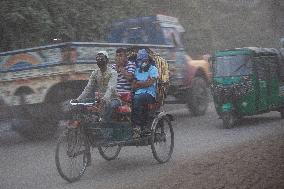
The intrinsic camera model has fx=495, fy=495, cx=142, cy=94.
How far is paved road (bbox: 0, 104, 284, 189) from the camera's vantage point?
6.87 metres

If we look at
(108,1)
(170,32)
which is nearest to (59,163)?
(170,32)

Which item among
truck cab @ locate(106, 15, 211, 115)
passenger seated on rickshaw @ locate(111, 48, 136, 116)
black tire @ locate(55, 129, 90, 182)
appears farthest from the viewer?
truck cab @ locate(106, 15, 211, 115)

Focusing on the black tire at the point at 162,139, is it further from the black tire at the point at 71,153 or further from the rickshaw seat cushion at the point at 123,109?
the black tire at the point at 71,153

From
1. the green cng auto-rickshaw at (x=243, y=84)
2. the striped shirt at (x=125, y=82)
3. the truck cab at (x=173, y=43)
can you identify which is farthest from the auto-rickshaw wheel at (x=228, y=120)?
the striped shirt at (x=125, y=82)

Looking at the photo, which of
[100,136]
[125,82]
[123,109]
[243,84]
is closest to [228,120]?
A: [243,84]

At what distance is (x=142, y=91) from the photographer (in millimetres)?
7824

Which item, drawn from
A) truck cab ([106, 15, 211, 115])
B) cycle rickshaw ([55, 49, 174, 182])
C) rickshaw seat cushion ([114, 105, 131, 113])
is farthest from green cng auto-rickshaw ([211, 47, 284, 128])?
rickshaw seat cushion ([114, 105, 131, 113])

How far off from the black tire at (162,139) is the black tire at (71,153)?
118cm

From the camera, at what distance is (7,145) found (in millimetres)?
10781

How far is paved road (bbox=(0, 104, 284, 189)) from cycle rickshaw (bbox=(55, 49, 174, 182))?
188 millimetres

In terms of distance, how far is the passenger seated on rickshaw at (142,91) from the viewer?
7762mm

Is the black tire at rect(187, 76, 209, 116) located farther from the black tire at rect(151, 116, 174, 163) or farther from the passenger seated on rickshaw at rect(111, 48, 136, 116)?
the black tire at rect(151, 116, 174, 163)

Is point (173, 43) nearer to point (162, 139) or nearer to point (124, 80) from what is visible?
point (124, 80)

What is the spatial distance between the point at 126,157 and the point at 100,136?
146 centimetres
